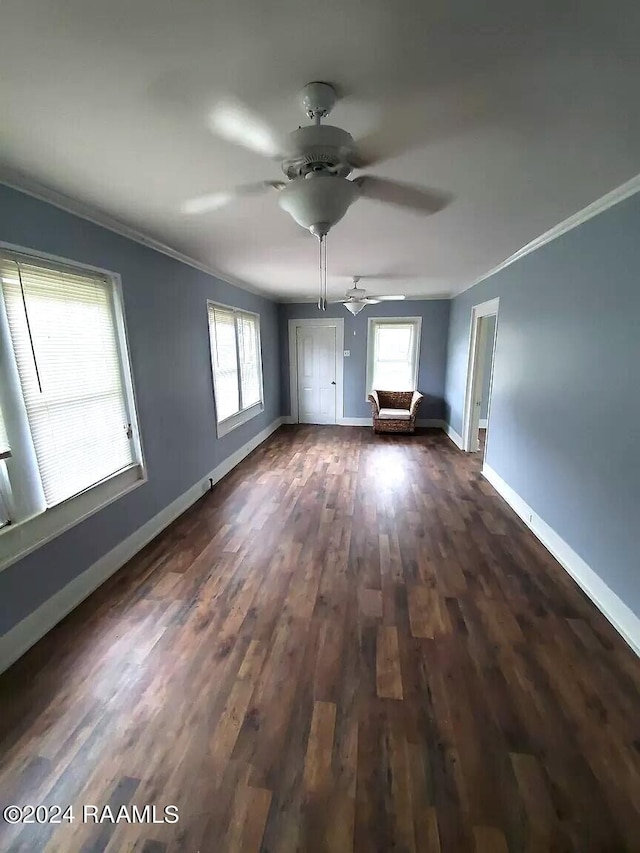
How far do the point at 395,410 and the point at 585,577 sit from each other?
14.1 feet

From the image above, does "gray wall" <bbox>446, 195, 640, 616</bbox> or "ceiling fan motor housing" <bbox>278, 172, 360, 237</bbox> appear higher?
"ceiling fan motor housing" <bbox>278, 172, 360, 237</bbox>

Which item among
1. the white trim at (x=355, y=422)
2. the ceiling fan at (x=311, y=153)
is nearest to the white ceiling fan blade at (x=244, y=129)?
the ceiling fan at (x=311, y=153)

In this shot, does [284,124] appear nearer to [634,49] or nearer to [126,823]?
[634,49]

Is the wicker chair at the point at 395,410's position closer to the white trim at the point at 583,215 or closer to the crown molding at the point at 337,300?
the crown molding at the point at 337,300

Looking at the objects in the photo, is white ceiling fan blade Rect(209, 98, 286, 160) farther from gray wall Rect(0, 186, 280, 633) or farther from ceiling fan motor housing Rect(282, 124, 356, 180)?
gray wall Rect(0, 186, 280, 633)

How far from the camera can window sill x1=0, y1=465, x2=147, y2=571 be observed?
183 centimetres

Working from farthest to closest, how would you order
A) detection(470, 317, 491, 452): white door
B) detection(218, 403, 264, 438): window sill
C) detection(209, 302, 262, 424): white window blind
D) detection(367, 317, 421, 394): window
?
detection(367, 317, 421, 394): window → detection(470, 317, 491, 452): white door → detection(218, 403, 264, 438): window sill → detection(209, 302, 262, 424): white window blind

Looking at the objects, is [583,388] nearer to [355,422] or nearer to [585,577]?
[585,577]

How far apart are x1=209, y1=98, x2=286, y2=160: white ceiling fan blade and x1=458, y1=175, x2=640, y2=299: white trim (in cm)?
185

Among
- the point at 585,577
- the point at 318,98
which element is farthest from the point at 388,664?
the point at 318,98

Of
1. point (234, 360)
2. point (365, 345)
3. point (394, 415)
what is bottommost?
point (394, 415)

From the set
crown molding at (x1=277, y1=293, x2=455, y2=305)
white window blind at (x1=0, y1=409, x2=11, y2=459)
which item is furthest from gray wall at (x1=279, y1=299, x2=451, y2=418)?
white window blind at (x1=0, y1=409, x2=11, y2=459)

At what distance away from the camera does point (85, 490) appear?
2.30m

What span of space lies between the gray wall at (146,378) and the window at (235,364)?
0.58ft
